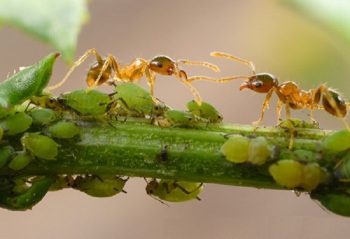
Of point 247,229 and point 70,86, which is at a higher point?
point 70,86

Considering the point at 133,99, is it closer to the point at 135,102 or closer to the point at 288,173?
the point at 135,102

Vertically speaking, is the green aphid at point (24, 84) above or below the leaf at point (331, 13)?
below

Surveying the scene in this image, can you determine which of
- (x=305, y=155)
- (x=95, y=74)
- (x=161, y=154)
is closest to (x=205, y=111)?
(x=161, y=154)

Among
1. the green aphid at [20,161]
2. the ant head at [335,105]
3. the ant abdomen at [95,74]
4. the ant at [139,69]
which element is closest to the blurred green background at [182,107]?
the ant at [139,69]

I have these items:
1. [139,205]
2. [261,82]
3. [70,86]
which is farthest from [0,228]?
[261,82]

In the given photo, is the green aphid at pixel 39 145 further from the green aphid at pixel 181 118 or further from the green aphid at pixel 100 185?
the green aphid at pixel 181 118

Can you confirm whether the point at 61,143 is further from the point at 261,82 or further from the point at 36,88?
the point at 261,82
